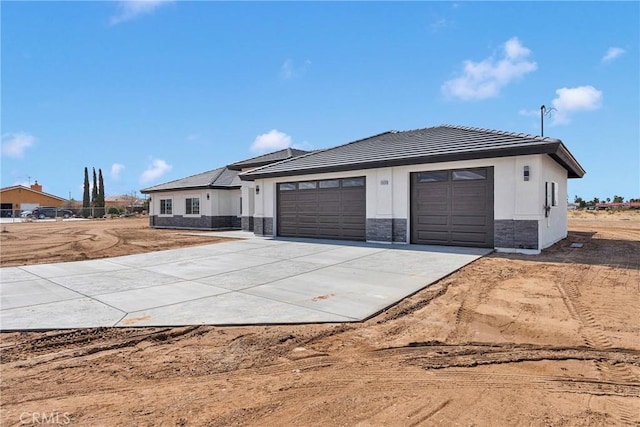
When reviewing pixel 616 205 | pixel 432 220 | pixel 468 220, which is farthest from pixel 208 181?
pixel 616 205

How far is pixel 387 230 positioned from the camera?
1267cm

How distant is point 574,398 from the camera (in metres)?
2.71

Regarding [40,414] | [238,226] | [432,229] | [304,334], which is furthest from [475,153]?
[238,226]

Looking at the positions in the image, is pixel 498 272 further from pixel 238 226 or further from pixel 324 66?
pixel 238 226

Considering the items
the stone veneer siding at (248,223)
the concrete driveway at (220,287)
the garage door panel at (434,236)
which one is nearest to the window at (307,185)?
the concrete driveway at (220,287)

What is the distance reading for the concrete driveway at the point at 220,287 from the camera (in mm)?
4820

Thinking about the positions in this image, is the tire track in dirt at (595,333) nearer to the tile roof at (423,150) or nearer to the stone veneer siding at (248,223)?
the tile roof at (423,150)

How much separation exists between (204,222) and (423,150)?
16.6m

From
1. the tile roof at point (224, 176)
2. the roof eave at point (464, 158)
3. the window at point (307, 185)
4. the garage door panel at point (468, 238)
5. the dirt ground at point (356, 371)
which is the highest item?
the tile roof at point (224, 176)

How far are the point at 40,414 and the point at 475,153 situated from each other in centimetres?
1112

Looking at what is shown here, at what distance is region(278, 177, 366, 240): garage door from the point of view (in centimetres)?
1376

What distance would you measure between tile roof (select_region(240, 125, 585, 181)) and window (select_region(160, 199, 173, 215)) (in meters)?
11.9

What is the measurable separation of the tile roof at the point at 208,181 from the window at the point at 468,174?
15082 mm

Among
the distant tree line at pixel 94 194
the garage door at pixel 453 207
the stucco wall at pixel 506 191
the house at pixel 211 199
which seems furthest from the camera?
the distant tree line at pixel 94 194
